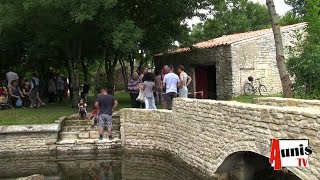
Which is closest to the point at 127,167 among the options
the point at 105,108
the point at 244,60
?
the point at 105,108

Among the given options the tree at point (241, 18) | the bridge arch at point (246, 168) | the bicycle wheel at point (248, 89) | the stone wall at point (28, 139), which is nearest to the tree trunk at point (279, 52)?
the bridge arch at point (246, 168)

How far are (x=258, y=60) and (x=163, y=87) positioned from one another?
770cm

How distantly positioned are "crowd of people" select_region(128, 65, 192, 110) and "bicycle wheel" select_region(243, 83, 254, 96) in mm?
5989

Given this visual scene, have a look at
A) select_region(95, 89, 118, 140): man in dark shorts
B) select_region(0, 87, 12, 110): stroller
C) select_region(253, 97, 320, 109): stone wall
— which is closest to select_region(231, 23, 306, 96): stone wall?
select_region(95, 89, 118, 140): man in dark shorts

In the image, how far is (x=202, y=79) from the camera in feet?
82.2

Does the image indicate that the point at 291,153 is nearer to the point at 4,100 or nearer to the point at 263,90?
the point at 263,90

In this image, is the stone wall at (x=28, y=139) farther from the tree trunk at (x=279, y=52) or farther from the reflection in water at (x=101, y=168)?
the tree trunk at (x=279, y=52)

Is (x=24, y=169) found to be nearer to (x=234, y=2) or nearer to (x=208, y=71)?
(x=208, y=71)

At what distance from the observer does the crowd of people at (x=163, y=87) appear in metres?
15.2

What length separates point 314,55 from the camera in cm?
1467

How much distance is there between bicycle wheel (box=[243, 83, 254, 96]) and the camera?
70.1 feet

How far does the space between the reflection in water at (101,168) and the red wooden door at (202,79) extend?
10.3m

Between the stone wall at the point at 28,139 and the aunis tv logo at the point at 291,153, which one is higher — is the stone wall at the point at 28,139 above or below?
below

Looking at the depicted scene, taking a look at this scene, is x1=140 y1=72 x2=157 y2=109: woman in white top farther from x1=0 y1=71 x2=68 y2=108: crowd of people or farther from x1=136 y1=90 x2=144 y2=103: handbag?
x1=0 y1=71 x2=68 y2=108: crowd of people
